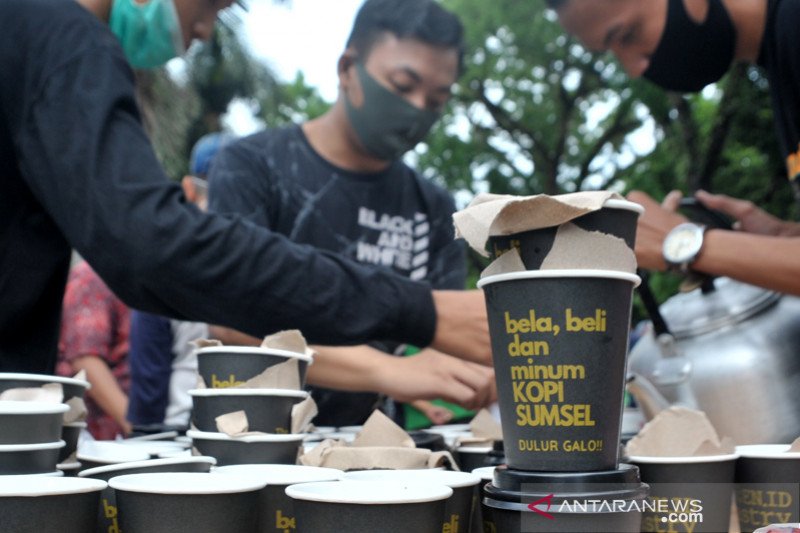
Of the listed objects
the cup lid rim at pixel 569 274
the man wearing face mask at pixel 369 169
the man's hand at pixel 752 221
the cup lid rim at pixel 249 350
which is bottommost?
the cup lid rim at pixel 249 350

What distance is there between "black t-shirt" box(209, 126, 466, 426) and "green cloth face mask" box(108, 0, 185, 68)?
56cm

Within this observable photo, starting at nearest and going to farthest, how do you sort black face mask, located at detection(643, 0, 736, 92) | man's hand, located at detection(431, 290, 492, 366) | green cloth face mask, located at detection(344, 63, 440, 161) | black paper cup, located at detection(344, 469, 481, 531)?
1. black paper cup, located at detection(344, 469, 481, 531)
2. man's hand, located at detection(431, 290, 492, 366)
3. black face mask, located at detection(643, 0, 736, 92)
4. green cloth face mask, located at detection(344, 63, 440, 161)

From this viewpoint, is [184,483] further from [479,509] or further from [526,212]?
[526,212]

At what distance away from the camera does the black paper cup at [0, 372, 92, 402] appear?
110 cm

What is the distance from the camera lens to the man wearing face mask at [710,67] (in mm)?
1813

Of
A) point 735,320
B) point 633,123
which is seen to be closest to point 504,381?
point 735,320

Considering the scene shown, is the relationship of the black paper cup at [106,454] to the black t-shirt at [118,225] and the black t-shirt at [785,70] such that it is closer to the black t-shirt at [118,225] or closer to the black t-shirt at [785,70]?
the black t-shirt at [118,225]

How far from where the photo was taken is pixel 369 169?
274cm

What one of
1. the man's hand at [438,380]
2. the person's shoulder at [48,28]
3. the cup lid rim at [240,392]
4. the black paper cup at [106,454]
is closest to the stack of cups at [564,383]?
the cup lid rim at [240,392]

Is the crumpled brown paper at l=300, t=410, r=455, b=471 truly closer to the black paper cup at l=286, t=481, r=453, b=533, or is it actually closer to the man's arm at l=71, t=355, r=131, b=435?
the black paper cup at l=286, t=481, r=453, b=533

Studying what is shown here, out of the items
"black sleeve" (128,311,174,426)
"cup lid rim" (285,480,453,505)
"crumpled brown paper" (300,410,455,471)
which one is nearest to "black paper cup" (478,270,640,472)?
"cup lid rim" (285,480,453,505)

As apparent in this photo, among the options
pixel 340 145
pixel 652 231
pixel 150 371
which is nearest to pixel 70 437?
pixel 652 231

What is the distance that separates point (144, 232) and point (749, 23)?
1613 mm

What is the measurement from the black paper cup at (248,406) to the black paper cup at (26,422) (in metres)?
0.22
